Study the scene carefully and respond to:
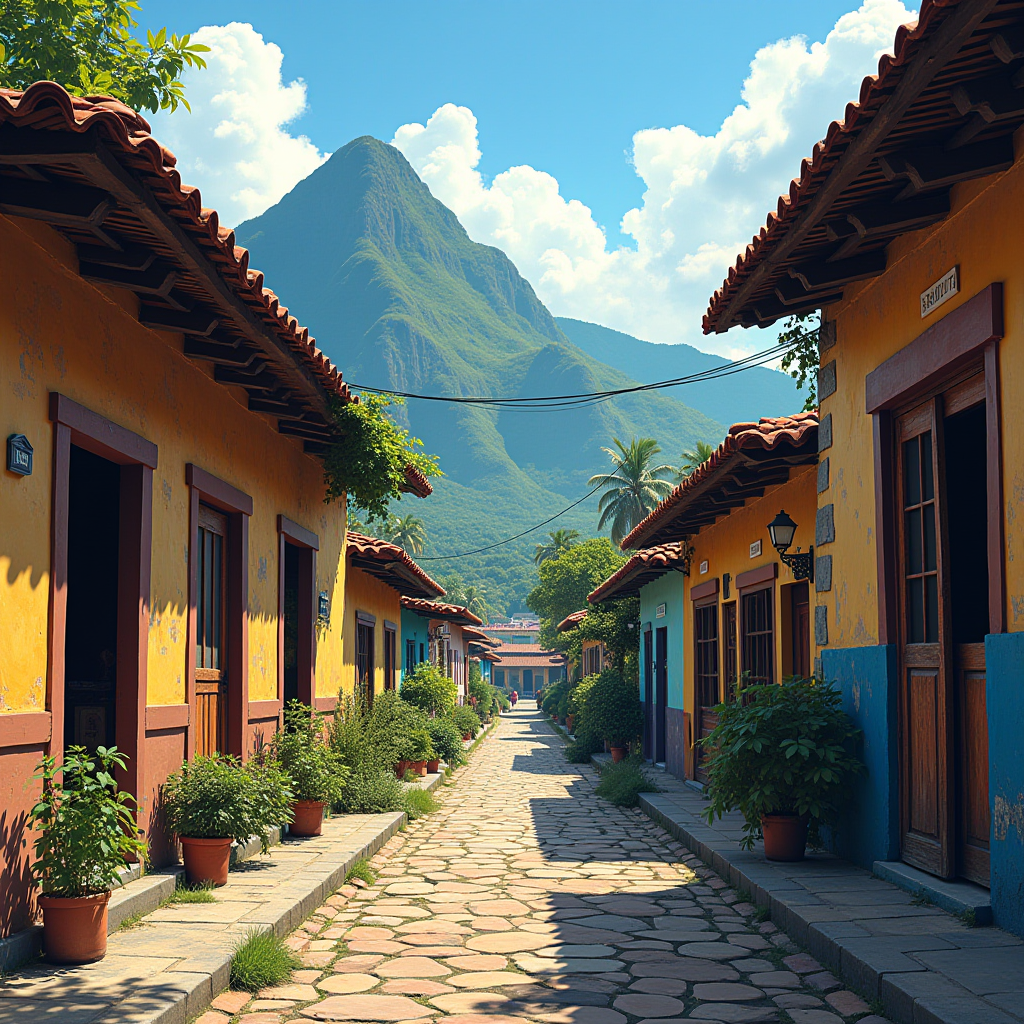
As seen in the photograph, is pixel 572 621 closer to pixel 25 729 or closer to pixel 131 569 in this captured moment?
pixel 131 569

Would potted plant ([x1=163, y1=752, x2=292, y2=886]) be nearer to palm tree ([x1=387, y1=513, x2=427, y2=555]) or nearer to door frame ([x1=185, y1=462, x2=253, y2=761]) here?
door frame ([x1=185, y1=462, x2=253, y2=761])

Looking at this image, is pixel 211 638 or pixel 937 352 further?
pixel 211 638

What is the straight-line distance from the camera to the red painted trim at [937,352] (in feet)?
17.6

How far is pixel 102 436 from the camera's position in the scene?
597 centimetres

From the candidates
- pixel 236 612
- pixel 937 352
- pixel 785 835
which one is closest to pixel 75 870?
pixel 236 612

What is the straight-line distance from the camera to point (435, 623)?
1133 inches

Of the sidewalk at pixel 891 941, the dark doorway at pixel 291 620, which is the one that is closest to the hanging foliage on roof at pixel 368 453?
the dark doorway at pixel 291 620

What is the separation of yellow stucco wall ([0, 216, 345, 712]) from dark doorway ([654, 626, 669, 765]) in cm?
846

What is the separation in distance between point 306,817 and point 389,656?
1094 cm

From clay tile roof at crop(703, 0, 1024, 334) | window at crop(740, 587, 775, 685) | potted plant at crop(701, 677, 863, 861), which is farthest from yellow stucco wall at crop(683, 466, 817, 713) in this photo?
clay tile roof at crop(703, 0, 1024, 334)

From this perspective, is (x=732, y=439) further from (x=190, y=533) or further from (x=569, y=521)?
(x=569, y=521)

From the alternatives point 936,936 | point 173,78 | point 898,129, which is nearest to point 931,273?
point 898,129

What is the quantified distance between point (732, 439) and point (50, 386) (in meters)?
5.10

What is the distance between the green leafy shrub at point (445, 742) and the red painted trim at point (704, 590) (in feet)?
17.0
